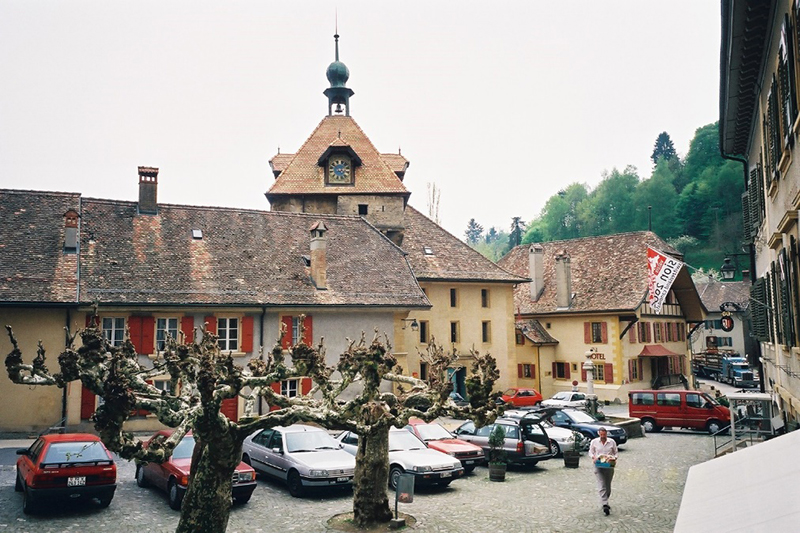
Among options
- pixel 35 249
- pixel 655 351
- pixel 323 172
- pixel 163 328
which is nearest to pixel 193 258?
pixel 163 328

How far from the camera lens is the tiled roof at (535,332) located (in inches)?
1753

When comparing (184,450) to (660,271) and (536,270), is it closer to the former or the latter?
(660,271)

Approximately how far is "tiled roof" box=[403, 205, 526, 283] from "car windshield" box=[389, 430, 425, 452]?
65.3 ft

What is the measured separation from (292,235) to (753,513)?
101 feet

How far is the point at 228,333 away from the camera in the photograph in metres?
29.0

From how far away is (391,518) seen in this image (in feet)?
46.1

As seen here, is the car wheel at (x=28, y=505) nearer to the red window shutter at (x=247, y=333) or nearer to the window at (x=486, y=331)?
the red window shutter at (x=247, y=333)

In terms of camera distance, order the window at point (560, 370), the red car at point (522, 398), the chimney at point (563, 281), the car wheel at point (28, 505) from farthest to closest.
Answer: the chimney at point (563, 281)
the window at point (560, 370)
the red car at point (522, 398)
the car wheel at point (28, 505)

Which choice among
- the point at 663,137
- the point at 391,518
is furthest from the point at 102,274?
the point at 663,137

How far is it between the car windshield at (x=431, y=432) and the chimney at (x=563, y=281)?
24925mm

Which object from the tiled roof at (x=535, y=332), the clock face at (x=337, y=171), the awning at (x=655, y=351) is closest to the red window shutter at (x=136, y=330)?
the clock face at (x=337, y=171)

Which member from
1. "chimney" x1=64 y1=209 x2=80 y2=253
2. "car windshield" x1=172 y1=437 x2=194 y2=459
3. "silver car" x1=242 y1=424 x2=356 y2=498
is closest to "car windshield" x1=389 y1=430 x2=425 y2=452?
"silver car" x1=242 y1=424 x2=356 y2=498

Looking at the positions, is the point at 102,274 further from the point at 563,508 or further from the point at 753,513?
the point at 753,513

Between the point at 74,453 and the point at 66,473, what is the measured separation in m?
0.59
